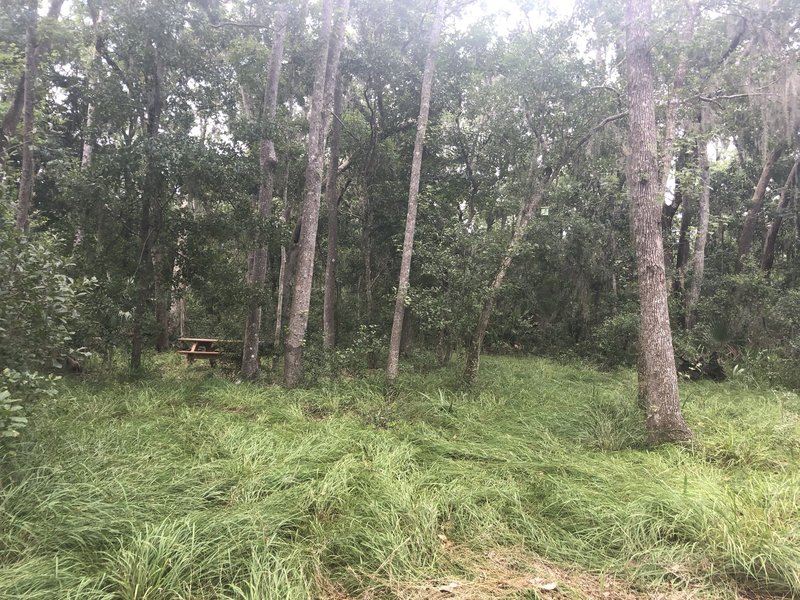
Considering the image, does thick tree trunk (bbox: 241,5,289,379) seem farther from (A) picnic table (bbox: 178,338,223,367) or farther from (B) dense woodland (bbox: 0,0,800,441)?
(A) picnic table (bbox: 178,338,223,367)

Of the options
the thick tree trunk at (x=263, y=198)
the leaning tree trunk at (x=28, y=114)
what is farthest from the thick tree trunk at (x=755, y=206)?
the leaning tree trunk at (x=28, y=114)

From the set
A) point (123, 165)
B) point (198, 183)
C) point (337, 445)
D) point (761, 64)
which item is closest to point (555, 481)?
point (337, 445)

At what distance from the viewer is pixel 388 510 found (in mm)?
3088

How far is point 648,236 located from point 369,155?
26.1 ft

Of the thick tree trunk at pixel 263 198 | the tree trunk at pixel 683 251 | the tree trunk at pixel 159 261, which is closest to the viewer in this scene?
the tree trunk at pixel 159 261

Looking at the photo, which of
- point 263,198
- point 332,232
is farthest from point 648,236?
point 332,232

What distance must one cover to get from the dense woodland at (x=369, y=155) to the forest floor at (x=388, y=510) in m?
1.01

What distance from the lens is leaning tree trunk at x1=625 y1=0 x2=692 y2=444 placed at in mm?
4867

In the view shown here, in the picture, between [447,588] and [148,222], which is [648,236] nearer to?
[447,588]

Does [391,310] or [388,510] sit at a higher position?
[391,310]

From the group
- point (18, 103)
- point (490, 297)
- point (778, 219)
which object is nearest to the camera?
point (18, 103)

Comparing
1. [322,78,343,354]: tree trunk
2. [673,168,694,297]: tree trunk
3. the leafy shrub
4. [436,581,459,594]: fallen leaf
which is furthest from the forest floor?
[673,168,694,297]: tree trunk

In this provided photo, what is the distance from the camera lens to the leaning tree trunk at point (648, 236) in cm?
487

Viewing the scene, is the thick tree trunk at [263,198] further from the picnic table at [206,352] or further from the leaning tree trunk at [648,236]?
the leaning tree trunk at [648,236]
